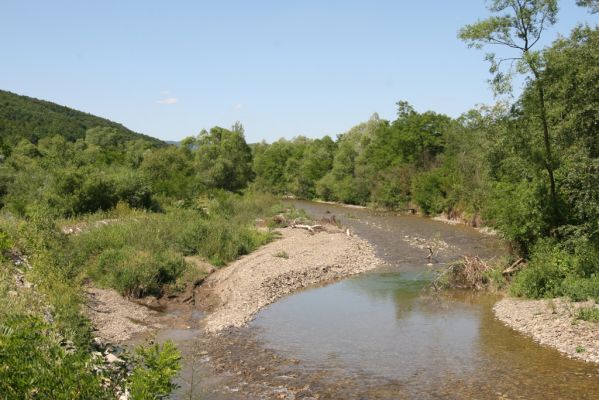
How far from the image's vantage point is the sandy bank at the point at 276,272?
69.4ft

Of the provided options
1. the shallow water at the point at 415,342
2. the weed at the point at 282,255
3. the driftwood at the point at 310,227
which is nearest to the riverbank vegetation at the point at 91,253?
the weed at the point at 282,255

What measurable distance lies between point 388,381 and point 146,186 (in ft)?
96.6

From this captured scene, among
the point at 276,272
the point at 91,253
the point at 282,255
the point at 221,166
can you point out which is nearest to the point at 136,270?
the point at 91,253

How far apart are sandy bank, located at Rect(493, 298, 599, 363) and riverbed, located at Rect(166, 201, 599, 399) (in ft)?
1.63

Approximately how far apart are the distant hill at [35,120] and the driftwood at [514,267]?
2943 inches

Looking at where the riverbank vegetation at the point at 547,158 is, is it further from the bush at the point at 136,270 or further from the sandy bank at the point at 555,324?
the bush at the point at 136,270

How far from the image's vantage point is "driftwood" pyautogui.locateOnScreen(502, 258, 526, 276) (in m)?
23.1

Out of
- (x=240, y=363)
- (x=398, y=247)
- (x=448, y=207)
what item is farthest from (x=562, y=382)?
(x=448, y=207)

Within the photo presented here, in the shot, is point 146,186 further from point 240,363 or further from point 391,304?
point 240,363

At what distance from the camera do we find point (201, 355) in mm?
15719

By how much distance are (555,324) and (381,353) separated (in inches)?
232

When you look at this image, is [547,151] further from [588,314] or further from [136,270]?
[136,270]

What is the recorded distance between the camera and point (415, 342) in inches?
664

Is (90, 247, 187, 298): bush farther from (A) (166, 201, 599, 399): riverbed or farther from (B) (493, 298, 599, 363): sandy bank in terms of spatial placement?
(B) (493, 298, 599, 363): sandy bank
